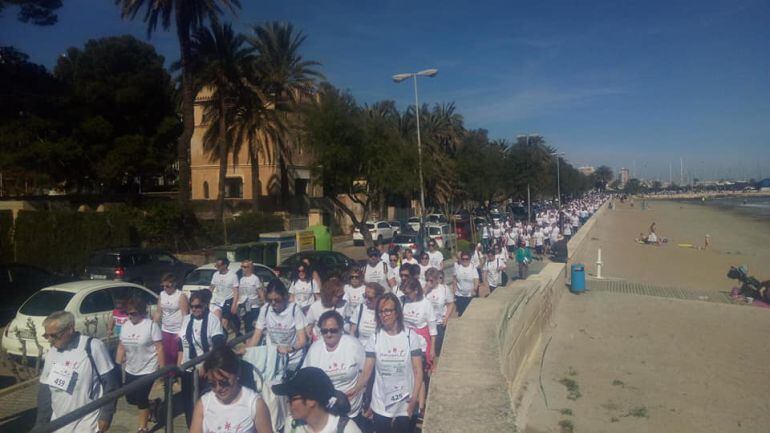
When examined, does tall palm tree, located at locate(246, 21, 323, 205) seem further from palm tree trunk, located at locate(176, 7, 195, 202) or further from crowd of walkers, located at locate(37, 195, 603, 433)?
crowd of walkers, located at locate(37, 195, 603, 433)

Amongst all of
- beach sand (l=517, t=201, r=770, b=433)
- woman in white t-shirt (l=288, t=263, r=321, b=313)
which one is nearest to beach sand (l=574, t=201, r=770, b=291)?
beach sand (l=517, t=201, r=770, b=433)

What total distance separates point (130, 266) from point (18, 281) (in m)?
3.05

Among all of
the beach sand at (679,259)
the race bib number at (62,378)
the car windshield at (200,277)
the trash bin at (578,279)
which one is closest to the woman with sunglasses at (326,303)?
the race bib number at (62,378)

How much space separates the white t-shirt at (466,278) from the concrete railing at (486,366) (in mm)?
572

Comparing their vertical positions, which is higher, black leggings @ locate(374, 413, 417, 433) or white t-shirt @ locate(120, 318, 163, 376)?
white t-shirt @ locate(120, 318, 163, 376)

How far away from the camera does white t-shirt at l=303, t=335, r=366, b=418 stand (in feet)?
14.0

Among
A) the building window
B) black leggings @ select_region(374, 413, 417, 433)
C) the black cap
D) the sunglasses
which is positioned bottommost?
black leggings @ select_region(374, 413, 417, 433)

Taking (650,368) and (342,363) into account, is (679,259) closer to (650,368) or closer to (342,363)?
(650,368)

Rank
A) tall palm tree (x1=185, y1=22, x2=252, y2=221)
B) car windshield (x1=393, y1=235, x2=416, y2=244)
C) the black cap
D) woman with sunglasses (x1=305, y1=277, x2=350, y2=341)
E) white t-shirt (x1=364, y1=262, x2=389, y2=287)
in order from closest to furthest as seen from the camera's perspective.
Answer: the black cap, woman with sunglasses (x1=305, y1=277, x2=350, y2=341), white t-shirt (x1=364, y1=262, x2=389, y2=287), car windshield (x1=393, y1=235, x2=416, y2=244), tall palm tree (x1=185, y1=22, x2=252, y2=221)

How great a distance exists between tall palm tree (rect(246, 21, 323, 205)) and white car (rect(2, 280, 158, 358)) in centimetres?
2284

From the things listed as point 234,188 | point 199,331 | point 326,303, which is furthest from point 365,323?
point 234,188

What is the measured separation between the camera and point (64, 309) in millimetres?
7996

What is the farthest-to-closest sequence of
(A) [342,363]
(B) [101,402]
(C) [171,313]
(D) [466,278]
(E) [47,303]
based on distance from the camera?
1. (D) [466,278]
2. (E) [47,303]
3. (C) [171,313]
4. (A) [342,363]
5. (B) [101,402]

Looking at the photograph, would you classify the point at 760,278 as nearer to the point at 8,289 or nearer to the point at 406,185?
the point at 406,185
